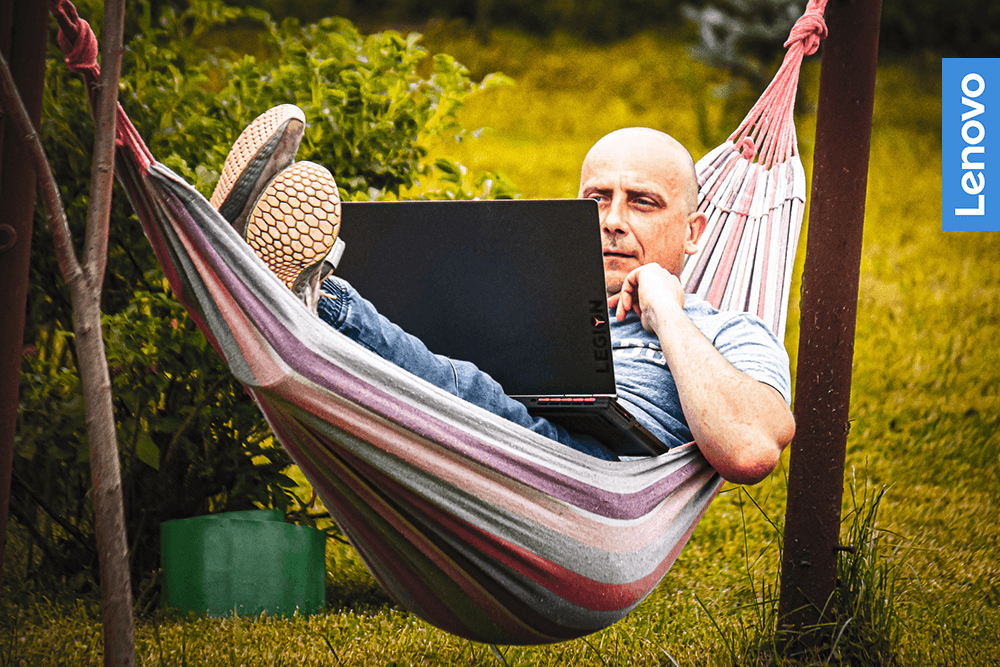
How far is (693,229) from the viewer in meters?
2.05

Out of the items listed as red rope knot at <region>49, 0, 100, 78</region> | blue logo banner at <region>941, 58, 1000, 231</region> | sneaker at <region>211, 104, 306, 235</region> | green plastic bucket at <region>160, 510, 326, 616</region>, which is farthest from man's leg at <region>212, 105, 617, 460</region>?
blue logo banner at <region>941, 58, 1000, 231</region>

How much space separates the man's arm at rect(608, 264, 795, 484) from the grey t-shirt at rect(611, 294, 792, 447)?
6 cm

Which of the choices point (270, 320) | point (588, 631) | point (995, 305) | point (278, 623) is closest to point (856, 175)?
point (588, 631)

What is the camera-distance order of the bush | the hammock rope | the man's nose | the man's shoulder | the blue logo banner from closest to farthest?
the man's shoulder → the man's nose → the hammock rope → the bush → the blue logo banner

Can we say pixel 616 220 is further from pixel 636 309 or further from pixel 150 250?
pixel 150 250

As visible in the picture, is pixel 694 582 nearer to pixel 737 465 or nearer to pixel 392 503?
pixel 737 465

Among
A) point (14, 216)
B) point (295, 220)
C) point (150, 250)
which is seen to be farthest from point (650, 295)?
point (150, 250)

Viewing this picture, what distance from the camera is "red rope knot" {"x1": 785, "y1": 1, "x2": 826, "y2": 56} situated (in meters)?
1.98

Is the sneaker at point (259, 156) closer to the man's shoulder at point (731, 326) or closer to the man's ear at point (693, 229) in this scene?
the man's shoulder at point (731, 326)

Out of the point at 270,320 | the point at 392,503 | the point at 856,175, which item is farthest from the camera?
the point at 856,175

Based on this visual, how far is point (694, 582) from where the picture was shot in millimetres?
2973

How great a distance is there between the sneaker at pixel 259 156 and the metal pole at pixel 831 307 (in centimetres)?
118

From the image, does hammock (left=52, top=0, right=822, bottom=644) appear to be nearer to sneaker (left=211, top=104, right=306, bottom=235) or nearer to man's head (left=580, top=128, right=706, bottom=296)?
sneaker (left=211, top=104, right=306, bottom=235)

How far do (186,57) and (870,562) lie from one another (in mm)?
2357
